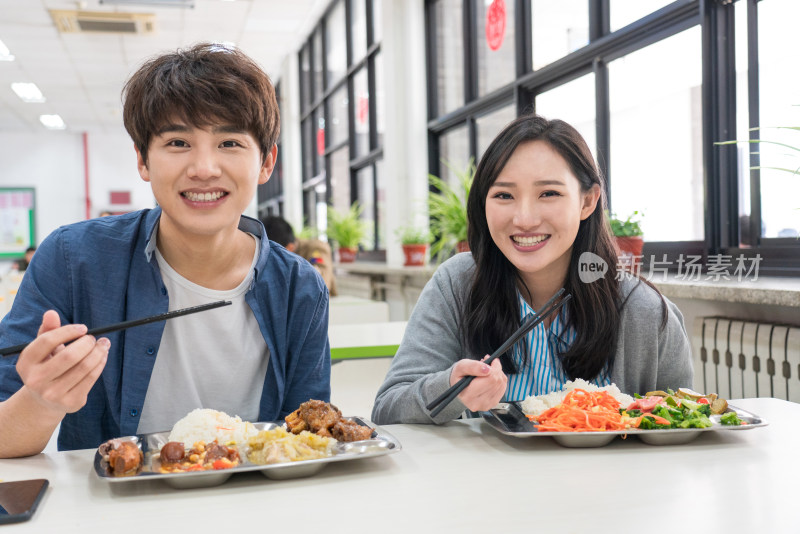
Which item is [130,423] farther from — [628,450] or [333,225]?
[333,225]

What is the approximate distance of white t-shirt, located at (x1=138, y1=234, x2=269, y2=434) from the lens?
4.81 feet

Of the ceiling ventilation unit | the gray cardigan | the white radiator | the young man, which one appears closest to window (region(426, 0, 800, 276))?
the white radiator

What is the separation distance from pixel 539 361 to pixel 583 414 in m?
0.40

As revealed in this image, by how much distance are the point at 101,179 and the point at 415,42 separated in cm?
999

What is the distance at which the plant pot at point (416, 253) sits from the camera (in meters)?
5.13

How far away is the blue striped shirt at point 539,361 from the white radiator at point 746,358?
1.05 m

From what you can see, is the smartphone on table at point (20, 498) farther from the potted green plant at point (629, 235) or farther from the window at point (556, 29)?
the window at point (556, 29)

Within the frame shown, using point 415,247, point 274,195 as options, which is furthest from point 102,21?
point 274,195

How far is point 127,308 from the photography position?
1441 millimetres

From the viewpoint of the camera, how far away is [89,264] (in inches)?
55.7

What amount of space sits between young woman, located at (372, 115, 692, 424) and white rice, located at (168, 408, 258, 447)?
0.37 meters

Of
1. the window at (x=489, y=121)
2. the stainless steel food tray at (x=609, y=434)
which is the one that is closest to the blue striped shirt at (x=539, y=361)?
the stainless steel food tray at (x=609, y=434)

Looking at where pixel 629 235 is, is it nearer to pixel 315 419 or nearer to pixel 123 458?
pixel 315 419

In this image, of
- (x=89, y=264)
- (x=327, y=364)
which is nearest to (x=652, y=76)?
(x=327, y=364)
